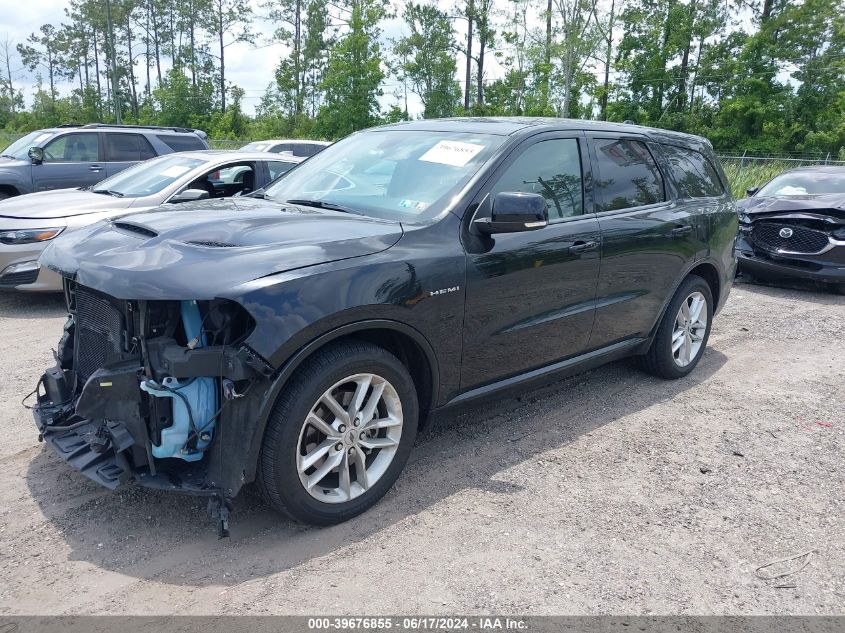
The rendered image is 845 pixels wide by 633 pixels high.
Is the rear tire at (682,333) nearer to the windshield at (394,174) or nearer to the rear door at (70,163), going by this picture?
the windshield at (394,174)

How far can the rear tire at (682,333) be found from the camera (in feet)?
Result: 17.0

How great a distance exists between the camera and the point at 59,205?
22.6 feet

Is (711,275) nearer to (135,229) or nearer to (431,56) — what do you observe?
(135,229)

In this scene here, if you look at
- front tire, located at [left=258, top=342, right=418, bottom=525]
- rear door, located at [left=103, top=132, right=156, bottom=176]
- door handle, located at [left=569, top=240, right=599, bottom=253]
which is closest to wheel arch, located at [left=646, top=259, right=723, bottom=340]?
door handle, located at [left=569, top=240, right=599, bottom=253]

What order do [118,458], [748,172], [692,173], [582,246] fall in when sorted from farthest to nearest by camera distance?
1. [748,172]
2. [692,173]
3. [582,246]
4. [118,458]

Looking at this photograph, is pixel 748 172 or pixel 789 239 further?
pixel 748 172

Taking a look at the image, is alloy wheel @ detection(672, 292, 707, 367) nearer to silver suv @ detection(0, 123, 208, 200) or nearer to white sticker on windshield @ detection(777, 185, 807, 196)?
white sticker on windshield @ detection(777, 185, 807, 196)

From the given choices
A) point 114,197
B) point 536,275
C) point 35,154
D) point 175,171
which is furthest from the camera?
point 35,154

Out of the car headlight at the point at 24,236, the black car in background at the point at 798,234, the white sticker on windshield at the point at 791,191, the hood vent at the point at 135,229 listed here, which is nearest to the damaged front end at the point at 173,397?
the hood vent at the point at 135,229

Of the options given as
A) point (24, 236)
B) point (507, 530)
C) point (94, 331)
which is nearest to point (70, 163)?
point (24, 236)

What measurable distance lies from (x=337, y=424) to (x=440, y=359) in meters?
0.66

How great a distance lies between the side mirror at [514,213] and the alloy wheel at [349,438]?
0.97 metres

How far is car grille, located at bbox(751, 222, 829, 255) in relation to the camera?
28.5ft

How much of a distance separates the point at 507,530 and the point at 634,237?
225cm
